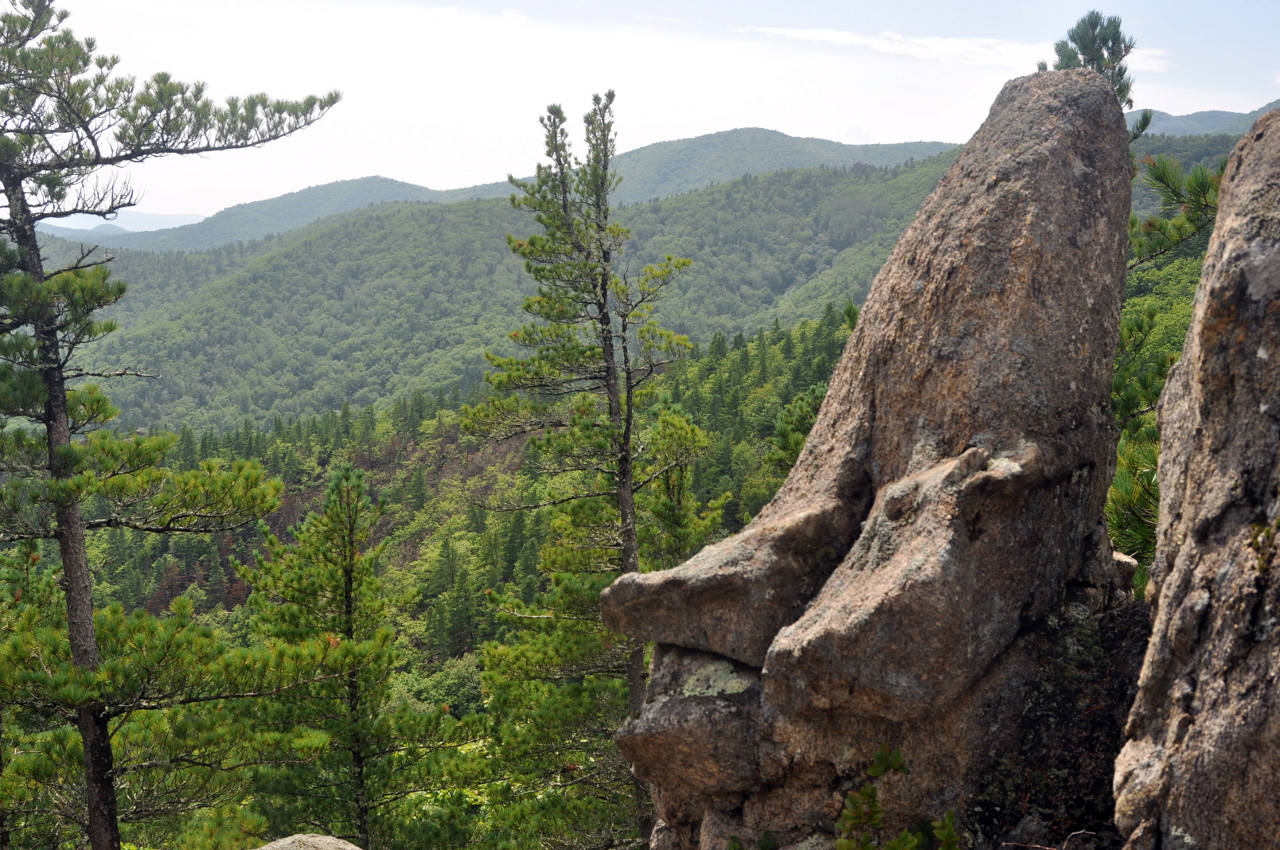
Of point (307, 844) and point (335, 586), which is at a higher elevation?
point (335, 586)

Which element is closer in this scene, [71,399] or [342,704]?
[71,399]

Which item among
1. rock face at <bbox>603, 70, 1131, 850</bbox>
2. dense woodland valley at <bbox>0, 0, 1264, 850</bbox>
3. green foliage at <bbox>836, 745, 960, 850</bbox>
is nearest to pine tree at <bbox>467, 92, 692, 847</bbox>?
dense woodland valley at <bbox>0, 0, 1264, 850</bbox>

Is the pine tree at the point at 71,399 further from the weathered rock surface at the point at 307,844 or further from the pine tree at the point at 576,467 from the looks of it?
the pine tree at the point at 576,467

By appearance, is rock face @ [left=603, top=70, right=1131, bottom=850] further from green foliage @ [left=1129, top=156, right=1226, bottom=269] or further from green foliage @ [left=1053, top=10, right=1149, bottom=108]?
green foliage @ [left=1053, top=10, right=1149, bottom=108]

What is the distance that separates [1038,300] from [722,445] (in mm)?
56245

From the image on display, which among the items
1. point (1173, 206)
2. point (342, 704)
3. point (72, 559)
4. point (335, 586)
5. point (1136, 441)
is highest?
point (1173, 206)

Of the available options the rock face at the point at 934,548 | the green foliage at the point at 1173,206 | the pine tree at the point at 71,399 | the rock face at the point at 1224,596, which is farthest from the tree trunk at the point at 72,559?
the green foliage at the point at 1173,206

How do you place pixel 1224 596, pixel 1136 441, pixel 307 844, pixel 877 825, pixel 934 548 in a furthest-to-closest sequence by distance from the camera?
pixel 307 844 → pixel 1136 441 → pixel 934 548 → pixel 877 825 → pixel 1224 596

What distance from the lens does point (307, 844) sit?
11.5 m

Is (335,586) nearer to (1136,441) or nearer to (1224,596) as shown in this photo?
(1136,441)

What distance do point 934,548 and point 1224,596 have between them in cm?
186

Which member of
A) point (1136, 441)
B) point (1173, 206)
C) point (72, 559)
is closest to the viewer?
point (1136, 441)

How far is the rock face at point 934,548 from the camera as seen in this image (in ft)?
20.6

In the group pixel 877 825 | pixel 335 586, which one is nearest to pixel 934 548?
pixel 877 825
